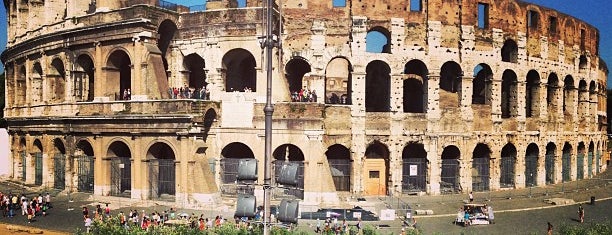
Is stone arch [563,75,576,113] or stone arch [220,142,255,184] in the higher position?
stone arch [563,75,576,113]

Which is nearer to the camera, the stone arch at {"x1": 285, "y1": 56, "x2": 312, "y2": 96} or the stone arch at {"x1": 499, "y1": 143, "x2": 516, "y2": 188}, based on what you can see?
the stone arch at {"x1": 285, "y1": 56, "x2": 312, "y2": 96}

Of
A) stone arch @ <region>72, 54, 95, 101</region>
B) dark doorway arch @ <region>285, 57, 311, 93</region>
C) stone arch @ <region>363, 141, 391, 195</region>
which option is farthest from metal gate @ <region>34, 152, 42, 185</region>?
stone arch @ <region>363, 141, 391, 195</region>

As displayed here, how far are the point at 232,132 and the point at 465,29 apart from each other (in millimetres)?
14135

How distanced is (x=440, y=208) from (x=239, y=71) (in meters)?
13.2

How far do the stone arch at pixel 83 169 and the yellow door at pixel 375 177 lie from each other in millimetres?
14690

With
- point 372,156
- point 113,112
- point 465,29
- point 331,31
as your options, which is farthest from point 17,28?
point 465,29

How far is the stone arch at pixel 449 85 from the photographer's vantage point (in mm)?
31353

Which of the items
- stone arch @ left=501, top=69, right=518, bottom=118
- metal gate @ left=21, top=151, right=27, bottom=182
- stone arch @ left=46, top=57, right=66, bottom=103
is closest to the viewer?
stone arch @ left=46, top=57, right=66, bottom=103

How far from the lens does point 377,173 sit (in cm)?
2864

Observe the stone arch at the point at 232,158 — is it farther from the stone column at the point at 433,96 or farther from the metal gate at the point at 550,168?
the metal gate at the point at 550,168

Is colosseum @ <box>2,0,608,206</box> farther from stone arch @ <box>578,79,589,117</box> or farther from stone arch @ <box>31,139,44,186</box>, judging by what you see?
stone arch @ <box>578,79,589,117</box>

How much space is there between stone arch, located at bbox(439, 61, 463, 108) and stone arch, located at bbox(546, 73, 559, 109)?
22.2 feet

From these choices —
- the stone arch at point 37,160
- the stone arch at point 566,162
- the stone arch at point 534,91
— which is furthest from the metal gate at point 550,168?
the stone arch at point 37,160

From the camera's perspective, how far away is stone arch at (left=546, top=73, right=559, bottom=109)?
34.0 meters
